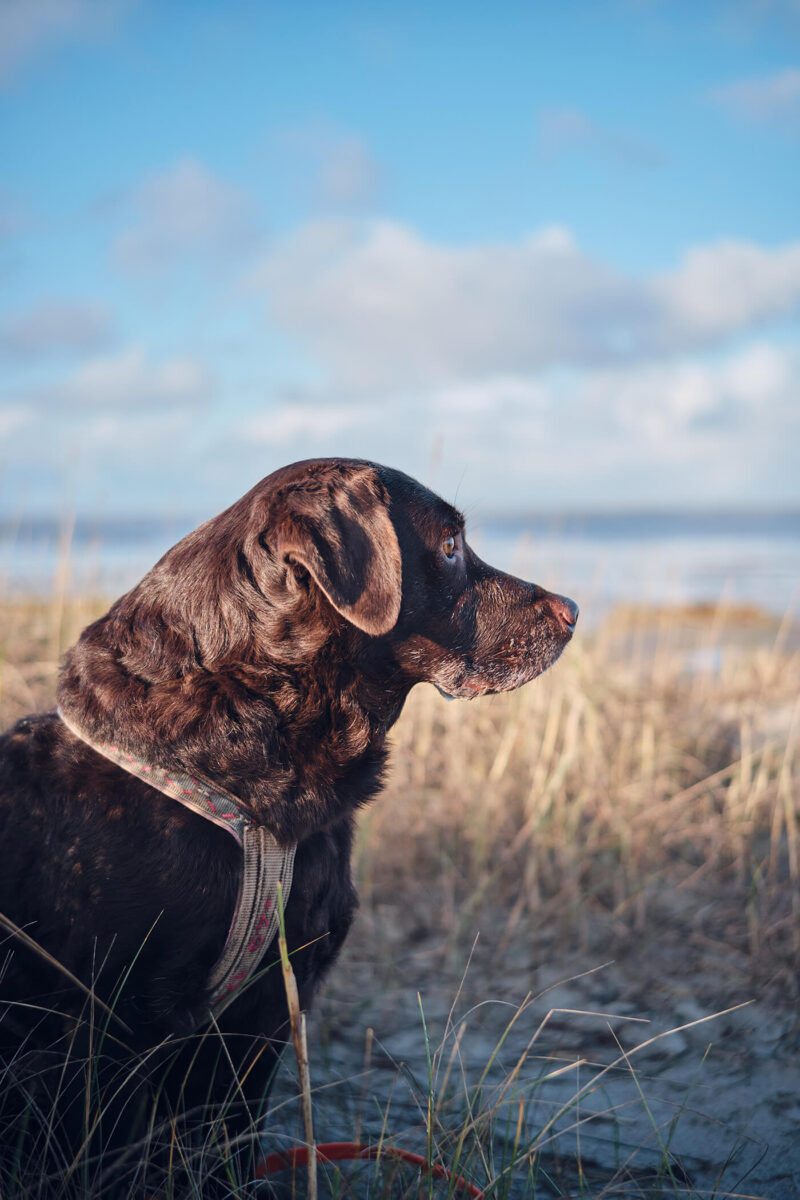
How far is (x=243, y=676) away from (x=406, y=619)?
0.50 meters

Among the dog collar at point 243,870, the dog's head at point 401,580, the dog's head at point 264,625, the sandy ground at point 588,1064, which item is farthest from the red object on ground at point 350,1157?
the dog's head at point 401,580

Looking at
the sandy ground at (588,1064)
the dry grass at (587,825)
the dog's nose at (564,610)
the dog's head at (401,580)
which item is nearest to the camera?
the dog's head at (401,580)

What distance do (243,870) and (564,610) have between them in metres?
1.30

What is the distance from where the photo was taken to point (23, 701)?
4.74 m

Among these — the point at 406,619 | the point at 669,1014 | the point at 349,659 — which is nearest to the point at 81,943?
the point at 349,659

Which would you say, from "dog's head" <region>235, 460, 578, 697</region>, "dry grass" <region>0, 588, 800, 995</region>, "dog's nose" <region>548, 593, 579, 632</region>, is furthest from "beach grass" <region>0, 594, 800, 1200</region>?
"dog's nose" <region>548, 593, 579, 632</region>

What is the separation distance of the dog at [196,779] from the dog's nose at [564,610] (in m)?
0.53

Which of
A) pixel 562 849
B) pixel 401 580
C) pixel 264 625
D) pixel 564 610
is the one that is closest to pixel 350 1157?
pixel 264 625

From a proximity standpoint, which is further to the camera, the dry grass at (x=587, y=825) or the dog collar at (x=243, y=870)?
the dry grass at (x=587, y=825)

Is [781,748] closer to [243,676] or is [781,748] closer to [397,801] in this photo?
[397,801]

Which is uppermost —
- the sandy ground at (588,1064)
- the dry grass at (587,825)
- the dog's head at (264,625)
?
the dog's head at (264,625)

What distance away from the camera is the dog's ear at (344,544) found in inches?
81.7

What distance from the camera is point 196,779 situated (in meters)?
2.05

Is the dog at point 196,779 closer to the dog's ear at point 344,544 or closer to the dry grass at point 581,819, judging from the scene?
the dog's ear at point 344,544
